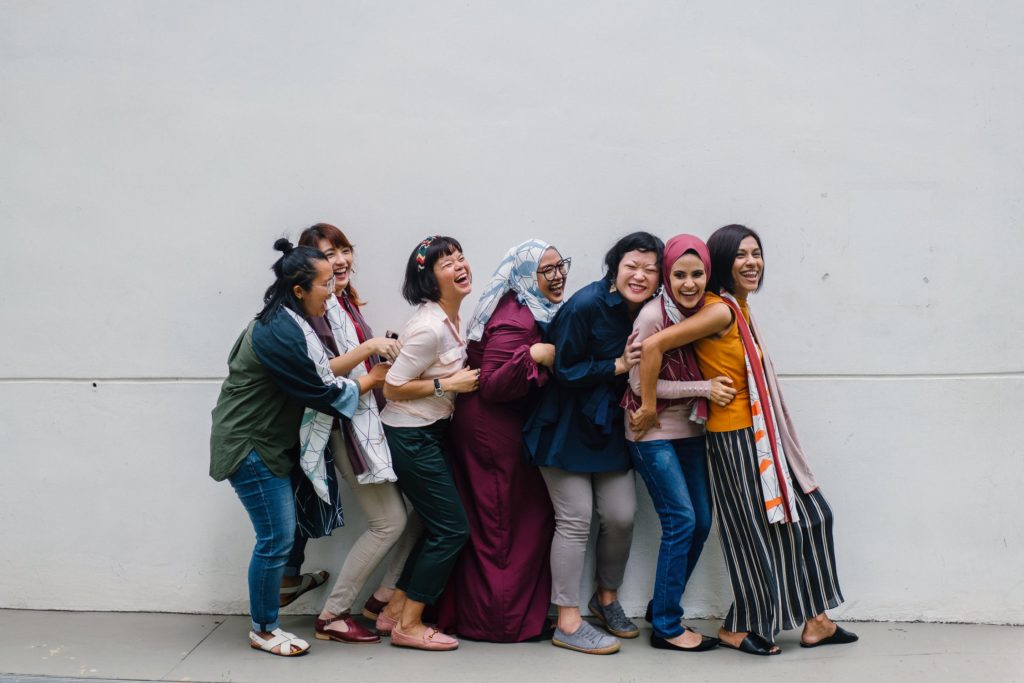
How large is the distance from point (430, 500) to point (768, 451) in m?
1.48

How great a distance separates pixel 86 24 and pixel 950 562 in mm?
5064

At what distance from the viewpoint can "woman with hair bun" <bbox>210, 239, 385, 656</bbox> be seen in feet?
12.6

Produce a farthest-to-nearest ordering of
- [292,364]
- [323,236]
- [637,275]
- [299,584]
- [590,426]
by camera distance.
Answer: [299,584] < [323,236] < [590,426] < [637,275] < [292,364]

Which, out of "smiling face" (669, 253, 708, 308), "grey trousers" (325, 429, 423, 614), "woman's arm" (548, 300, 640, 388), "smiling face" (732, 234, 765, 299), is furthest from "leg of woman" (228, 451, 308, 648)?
"smiling face" (732, 234, 765, 299)

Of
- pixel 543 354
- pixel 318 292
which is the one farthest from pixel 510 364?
pixel 318 292

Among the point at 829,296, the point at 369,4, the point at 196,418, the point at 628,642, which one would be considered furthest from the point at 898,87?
the point at 196,418

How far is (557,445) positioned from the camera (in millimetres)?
4098

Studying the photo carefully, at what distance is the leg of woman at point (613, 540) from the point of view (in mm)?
4227

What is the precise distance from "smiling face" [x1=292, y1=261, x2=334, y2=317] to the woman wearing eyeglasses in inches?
26.8

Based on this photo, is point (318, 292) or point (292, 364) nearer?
point (292, 364)

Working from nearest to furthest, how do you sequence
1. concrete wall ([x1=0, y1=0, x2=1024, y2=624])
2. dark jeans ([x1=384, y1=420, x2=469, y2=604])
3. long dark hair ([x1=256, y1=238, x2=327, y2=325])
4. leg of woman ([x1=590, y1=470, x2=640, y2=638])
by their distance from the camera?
1. long dark hair ([x1=256, y1=238, x2=327, y2=325])
2. dark jeans ([x1=384, y1=420, x2=469, y2=604])
3. leg of woman ([x1=590, y1=470, x2=640, y2=638])
4. concrete wall ([x1=0, y1=0, x2=1024, y2=624])

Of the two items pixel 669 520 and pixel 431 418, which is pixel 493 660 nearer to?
pixel 669 520

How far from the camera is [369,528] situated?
14.0 ft

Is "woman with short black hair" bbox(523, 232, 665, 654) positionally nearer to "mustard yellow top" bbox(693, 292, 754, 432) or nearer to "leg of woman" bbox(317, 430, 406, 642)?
"mustard yellow top" bbox(693, 292, 754, 432)
